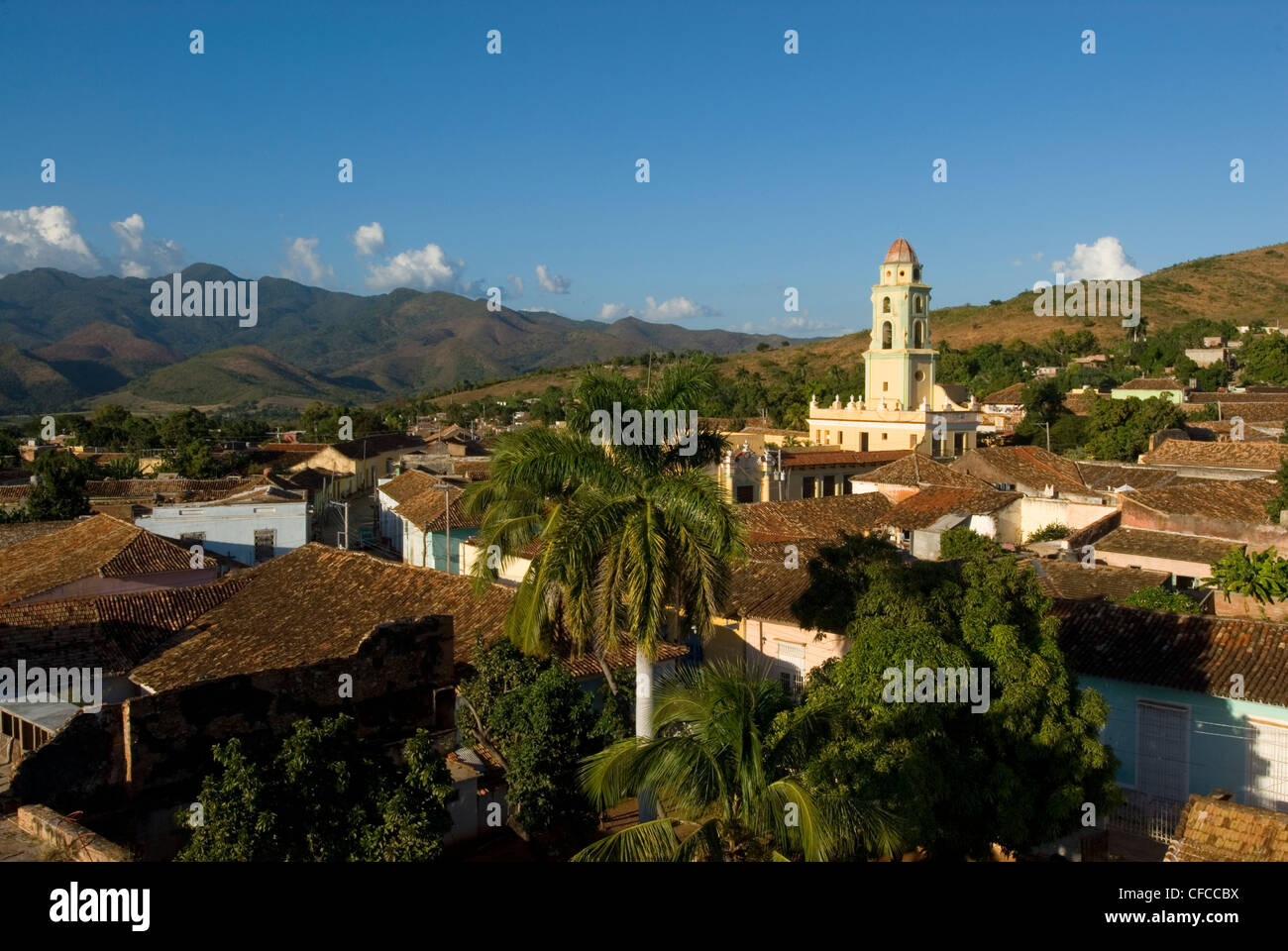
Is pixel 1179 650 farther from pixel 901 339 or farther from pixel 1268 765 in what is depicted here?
pixel 901 339

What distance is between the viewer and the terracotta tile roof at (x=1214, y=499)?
76.9 ft

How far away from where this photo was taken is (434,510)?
2738 cm

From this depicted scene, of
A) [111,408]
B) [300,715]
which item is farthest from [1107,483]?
[111,408]

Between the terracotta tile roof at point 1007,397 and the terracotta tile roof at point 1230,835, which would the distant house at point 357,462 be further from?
the terracotta tile roof at point 1230,835

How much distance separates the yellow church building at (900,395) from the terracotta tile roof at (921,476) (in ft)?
36.4

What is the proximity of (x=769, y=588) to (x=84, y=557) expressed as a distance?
1500cm

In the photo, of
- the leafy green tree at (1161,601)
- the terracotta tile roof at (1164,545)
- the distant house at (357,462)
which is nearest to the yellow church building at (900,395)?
the terracotta tile roof at (1164,545)

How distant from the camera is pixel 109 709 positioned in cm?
1052

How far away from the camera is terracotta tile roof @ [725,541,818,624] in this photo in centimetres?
1617

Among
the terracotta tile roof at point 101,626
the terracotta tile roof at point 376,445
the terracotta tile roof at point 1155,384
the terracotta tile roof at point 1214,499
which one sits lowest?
the terracotta tile roof at point 101,626

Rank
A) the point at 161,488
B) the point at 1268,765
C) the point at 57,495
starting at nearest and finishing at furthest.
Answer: the point at 1268,765 → the point at 57,495 → the point at 161,488

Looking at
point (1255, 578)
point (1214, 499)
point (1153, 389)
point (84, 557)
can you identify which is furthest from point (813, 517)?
point (1153, 389)

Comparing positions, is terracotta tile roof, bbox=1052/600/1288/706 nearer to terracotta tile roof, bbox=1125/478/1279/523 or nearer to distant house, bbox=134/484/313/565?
terracotta tile roof, bbox=1125/478/1279/523
